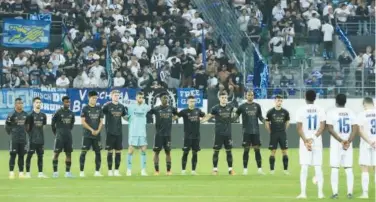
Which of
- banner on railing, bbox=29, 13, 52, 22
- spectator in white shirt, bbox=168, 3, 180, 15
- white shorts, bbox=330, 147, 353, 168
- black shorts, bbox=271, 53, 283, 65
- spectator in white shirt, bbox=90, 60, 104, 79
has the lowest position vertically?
white shorts, bbox=330, 147, 353, 168

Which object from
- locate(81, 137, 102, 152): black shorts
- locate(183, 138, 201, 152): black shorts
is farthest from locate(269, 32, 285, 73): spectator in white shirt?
locate(81, 137, 102, 152): black shorts

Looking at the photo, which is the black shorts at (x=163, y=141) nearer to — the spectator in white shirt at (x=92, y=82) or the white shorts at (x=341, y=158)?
the white shorts at (x=341, y=158)

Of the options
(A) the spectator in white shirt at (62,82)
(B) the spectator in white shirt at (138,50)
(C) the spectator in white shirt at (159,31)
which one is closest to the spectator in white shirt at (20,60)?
(A) the spectator in white shirt at (62,82)

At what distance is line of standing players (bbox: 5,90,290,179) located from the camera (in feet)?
105

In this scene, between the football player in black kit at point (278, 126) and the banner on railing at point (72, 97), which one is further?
the banner on railing at point (72, 97)

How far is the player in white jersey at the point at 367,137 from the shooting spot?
24156 millimetres

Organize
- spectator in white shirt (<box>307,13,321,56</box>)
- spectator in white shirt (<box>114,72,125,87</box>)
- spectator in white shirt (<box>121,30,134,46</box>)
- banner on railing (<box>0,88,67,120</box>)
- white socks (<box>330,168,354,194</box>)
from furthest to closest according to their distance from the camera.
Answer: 1. spectator in white shirt (<box>307,13,321,56</box>)
2. spectator in white shirt (<box>121,30,134,46</box>)
3. spectator in white shirt (<box>114,72,125,87</box>)
4. banner on railing (<box>0,88,67,120</box>)
5. white socks (<box>330,168,354,194</box>)

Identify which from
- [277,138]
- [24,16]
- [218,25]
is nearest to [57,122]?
[277,138]

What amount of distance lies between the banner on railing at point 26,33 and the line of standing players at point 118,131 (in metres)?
11.7

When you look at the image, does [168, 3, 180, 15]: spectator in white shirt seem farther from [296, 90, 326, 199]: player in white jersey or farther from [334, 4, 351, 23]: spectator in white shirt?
[296, 90, 326, 199]: player in white jersey

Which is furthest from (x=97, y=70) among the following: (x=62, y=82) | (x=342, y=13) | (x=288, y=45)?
(x=342, y=13)

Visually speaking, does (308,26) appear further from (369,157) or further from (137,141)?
(369,157)

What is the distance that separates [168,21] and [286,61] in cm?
502

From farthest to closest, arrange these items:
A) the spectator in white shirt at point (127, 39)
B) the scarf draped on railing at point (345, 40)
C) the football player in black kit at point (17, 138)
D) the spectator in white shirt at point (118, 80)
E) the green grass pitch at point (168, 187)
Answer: the scarf draped on railing at point (345, 40) < the spectator in white shirt at point (127, 39) < the spectator in white shirt at point (118, 80) < the football player in black kit at point (17, 138) < the green grass pitch at point (168, 187)
